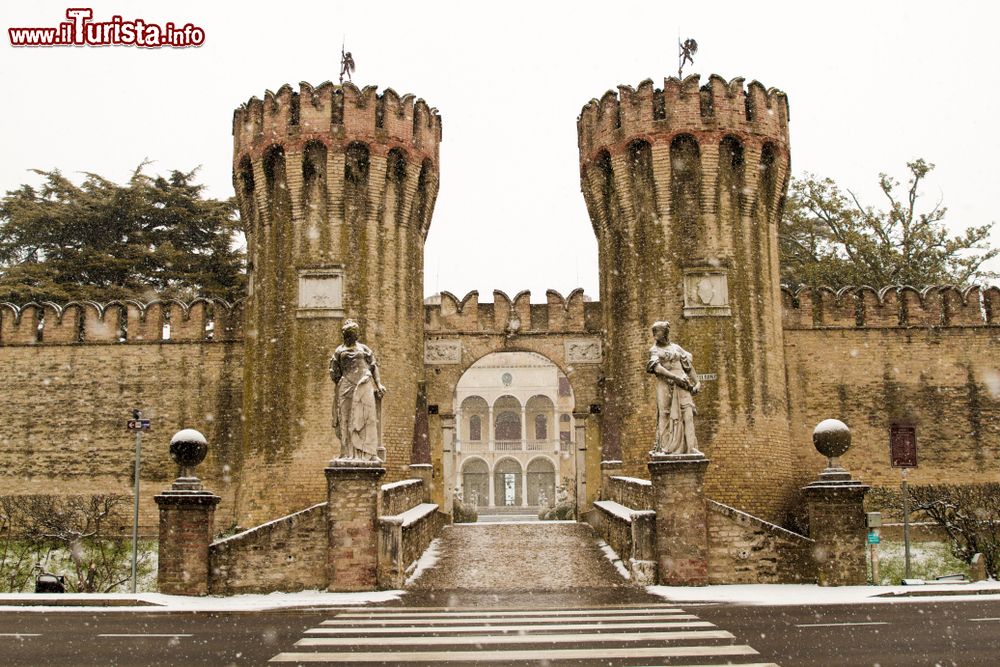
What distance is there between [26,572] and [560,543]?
1050 cm

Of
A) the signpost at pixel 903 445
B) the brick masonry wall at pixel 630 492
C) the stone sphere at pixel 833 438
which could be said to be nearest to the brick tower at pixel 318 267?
the brick masonry wall at pixel 630 492

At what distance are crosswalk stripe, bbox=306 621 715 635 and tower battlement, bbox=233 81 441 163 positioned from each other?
49.4 ft

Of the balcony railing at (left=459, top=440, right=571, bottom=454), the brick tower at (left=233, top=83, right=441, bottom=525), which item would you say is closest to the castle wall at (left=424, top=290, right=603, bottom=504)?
the brick tower at (left=233, top=83, right=441, bottom=525)

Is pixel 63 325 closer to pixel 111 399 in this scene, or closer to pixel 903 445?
pixel 111 399

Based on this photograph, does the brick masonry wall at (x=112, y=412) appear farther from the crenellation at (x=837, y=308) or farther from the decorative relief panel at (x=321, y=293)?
the crenellation at (x=837, y=308)

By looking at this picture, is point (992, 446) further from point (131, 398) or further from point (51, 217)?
point (51, 217)

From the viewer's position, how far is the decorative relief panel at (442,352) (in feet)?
79.8

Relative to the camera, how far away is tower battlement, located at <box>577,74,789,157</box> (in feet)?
74.5

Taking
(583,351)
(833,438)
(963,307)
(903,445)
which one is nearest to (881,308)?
(963,307)

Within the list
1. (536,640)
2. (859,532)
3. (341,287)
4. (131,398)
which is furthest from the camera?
(131,398)

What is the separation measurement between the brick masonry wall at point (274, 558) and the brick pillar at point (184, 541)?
0.19m

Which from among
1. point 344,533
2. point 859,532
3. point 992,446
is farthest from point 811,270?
point 344,533

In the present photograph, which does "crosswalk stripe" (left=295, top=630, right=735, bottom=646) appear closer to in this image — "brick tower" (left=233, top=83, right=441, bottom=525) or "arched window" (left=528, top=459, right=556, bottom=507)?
"brick tower" (left=233, top=83, right=441, bottom=525)

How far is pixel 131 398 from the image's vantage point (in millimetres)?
23859
